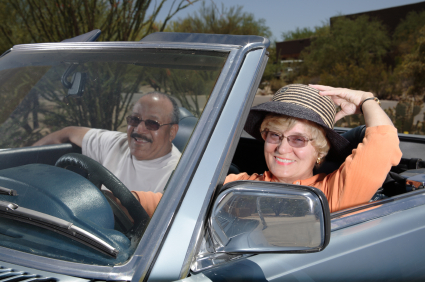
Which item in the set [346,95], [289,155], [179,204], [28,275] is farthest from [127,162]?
[346,95]

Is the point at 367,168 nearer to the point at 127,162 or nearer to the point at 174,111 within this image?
the point at 174,111

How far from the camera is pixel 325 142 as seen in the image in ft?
5.93

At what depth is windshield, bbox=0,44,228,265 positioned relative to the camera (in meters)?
1.00

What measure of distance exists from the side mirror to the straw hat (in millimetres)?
774

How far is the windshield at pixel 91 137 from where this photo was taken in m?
1.00

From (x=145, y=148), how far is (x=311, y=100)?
94 centimetres

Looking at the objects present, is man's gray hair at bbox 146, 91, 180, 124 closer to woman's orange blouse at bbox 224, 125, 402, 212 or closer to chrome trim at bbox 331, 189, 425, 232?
chrome trim at bbox 331, 189, 425, 232

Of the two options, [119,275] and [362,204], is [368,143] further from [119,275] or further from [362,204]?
[119,275]

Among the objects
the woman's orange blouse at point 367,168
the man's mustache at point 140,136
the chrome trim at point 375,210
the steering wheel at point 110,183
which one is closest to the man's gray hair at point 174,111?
the man's mustache at point 140,136

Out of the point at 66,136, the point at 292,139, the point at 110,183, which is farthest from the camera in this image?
the point at 292,139

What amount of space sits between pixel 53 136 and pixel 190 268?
101 cm

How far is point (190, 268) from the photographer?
0.95 metres

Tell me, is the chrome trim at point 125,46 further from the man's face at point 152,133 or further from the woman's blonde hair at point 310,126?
the woman's blonde hair at point 310,126

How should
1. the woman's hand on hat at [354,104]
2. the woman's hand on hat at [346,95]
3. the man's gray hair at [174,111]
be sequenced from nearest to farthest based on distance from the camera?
the man's gray hair at [174,111] < the woman's hand on hat at [354,104] < the woman's hand on hat at [346,95]
